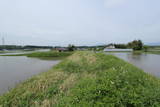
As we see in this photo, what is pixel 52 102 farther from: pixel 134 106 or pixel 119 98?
Answer: pixel 134 106

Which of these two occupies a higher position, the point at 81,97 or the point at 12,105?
the point at 81,97

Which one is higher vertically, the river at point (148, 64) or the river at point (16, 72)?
the river at point (148, 64)

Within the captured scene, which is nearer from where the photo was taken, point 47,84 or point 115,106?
point 115,106

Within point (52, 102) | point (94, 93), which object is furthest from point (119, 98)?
point (52, 102)

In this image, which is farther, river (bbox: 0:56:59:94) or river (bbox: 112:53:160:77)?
river (bbox: 112:53:160:77)

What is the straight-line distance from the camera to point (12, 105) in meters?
2.77

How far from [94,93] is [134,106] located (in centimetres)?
89

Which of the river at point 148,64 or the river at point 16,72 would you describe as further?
the river at point 148,64

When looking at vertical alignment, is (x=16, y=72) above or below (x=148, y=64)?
below

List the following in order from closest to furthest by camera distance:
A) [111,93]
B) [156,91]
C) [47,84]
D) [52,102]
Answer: [111,93]
[156,91]
[52,102]
[47,84]

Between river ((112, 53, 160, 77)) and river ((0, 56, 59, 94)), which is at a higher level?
river ((112, 53, 160, 77))

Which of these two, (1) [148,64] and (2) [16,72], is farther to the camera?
(1) [148,64]

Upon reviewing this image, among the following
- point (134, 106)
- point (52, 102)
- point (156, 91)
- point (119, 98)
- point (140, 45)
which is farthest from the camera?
point (140, 45)

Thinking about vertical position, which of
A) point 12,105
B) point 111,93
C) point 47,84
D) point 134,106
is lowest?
point 12,105
